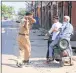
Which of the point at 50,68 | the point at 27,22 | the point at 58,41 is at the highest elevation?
the point at 27,22

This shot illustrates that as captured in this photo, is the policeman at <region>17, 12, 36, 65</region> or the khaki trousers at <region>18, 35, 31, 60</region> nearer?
the policeman at <region>17, 12, 36, 65</region>

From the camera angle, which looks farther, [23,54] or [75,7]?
[75,7]

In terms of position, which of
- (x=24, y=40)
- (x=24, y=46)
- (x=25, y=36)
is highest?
(x=25, y=36)

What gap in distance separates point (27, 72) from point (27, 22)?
1949 mm

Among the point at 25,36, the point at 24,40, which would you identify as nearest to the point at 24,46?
the point at 24,40

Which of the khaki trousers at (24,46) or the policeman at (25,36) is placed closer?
the policeman at (25,36)

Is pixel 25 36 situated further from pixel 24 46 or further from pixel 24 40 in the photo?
pixel 24 46

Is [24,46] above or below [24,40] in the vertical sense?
below

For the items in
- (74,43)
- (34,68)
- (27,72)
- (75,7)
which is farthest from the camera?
(75,7)

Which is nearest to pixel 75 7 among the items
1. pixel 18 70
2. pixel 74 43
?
pixel 74 43

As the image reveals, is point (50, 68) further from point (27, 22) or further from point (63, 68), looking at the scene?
point (27, 22)

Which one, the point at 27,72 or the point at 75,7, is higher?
the point at 75,7

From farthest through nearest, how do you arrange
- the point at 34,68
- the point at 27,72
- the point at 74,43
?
the point at 74,43, the point at 34,68, the point at 27,72

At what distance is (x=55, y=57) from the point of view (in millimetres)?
10523
